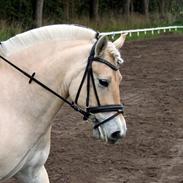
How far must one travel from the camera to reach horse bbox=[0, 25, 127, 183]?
3.95 m

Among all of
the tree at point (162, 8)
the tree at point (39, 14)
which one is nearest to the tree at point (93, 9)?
the tree at point (39, 14)

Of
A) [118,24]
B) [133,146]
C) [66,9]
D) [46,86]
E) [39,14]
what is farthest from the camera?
[66,9]

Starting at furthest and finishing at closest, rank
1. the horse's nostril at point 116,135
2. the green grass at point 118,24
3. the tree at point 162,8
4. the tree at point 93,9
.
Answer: the tree at point 162,8
the tree at point 93,9
the green grass at point 118,24
the horse's nostril at point 116,135

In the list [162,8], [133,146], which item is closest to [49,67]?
[133,146]

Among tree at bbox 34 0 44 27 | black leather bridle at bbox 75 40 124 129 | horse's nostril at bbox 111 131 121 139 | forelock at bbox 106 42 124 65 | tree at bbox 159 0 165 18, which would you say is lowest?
tree at bbox 159 0 165 18

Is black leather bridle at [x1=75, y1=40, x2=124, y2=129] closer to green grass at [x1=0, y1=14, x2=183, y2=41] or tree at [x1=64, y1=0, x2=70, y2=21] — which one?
green grass at [x1=0, y1=14, x2=183, y2=41]

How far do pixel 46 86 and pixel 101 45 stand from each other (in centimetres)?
57

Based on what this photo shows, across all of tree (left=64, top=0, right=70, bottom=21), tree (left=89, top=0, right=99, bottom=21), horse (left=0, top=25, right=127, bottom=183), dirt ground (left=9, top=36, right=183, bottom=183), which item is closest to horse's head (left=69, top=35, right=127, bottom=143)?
horse (left=0, top=25, right=127, bottom=183)

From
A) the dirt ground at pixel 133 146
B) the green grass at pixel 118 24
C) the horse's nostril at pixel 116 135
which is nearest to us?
the horse's nostril at pixel 116 135

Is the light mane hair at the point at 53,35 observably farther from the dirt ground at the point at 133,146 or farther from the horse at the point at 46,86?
the dirt ground at the point at 133,146

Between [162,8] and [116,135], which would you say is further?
[162,8]

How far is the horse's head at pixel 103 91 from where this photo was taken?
3.90 m

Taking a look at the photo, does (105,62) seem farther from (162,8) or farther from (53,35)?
(162,8)

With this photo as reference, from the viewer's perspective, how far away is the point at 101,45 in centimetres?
394
